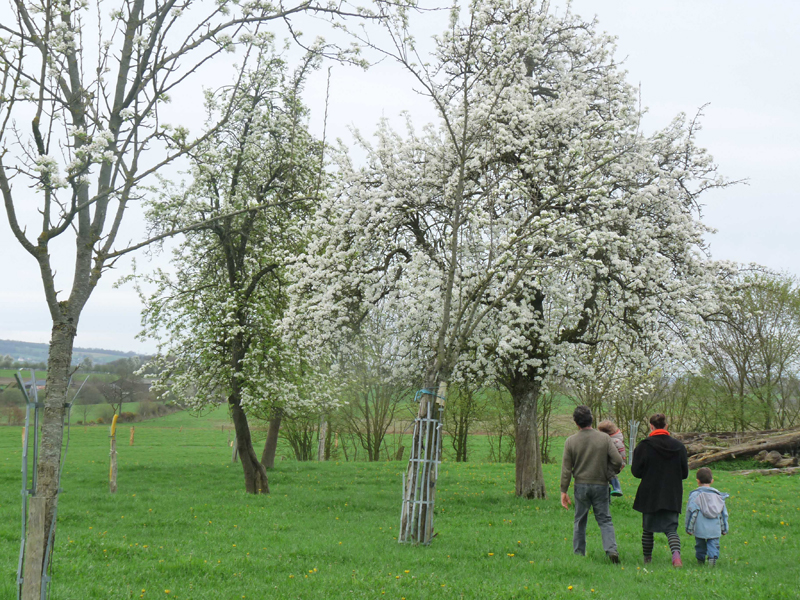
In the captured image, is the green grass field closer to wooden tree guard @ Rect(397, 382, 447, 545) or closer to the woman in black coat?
wooden tree guard @ Rect(397, 382, 447, 545)

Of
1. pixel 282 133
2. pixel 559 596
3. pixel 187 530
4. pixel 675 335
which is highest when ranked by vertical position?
pixel 282 133

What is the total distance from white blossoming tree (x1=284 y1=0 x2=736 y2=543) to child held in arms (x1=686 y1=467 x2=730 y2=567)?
5797 mm

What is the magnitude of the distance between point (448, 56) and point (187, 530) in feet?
40.9

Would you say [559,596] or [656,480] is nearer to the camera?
[559,596]

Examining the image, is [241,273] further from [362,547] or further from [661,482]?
[661,482]

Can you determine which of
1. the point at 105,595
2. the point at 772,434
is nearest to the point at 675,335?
the point at 105,595

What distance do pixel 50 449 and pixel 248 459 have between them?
44.3ft

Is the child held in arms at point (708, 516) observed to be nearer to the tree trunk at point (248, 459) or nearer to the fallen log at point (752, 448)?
the tree trunk at point (248, 459)

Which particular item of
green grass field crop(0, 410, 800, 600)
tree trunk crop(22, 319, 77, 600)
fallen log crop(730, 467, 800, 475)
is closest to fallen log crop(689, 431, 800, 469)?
fallen log crop(730, 467, 800, 475)

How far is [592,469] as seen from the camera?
27.8ft

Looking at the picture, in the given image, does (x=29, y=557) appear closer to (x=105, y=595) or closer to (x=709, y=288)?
(x=105, y=595)

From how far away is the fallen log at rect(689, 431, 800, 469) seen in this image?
25453mm

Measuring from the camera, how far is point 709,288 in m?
14.9

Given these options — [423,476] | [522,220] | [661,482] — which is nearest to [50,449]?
[423,476]
